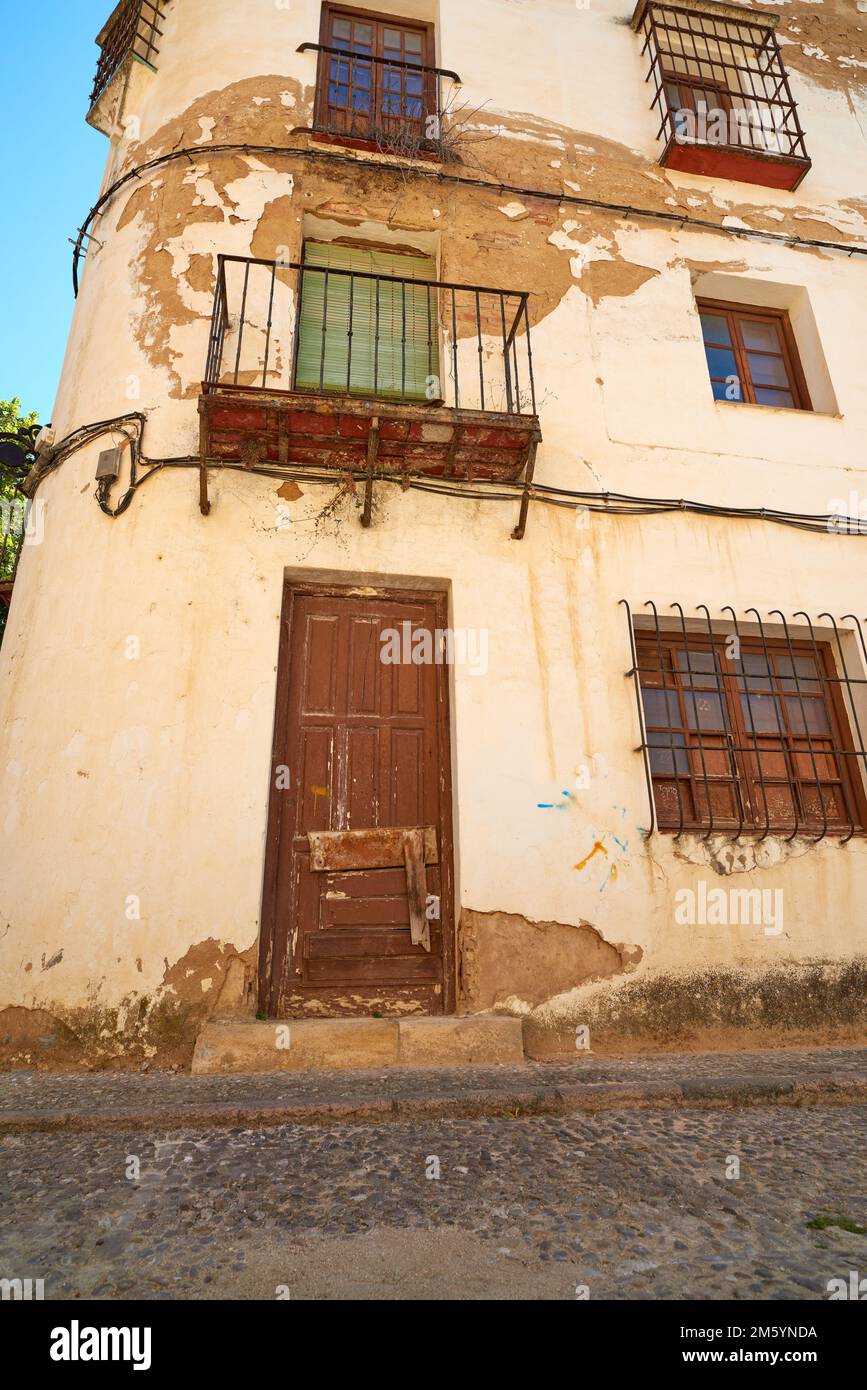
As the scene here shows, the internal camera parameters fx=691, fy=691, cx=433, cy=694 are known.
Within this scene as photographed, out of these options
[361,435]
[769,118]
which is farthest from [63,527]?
[769,118]

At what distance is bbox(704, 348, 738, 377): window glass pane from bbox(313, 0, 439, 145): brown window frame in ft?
10.5

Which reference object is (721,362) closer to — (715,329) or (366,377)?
(715,329)

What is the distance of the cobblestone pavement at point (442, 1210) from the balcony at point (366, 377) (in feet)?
12.4

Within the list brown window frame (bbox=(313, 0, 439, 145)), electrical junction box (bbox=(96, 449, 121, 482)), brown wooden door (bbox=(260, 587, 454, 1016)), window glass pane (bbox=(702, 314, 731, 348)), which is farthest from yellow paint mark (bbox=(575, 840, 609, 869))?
brown window frame (bbox=(313, 0, 439, 145))

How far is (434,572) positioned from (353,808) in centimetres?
170

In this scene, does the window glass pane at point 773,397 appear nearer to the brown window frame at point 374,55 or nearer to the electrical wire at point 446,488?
the electrical wire at point 446,488

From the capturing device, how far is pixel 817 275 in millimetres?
6504

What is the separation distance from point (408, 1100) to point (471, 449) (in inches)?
153

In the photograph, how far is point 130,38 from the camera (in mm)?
6453

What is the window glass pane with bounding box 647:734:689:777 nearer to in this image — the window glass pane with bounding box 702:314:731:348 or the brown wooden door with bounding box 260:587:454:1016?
the brown wooden door with bounding box 260:587:454:1016

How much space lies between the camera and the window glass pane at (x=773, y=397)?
6238mm

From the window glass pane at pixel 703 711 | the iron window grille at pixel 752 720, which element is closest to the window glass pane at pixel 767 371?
the iron window grille at pixel 752 720

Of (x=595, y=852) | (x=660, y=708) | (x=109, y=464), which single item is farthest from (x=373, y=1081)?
(x=109, y=464)
